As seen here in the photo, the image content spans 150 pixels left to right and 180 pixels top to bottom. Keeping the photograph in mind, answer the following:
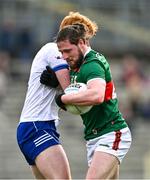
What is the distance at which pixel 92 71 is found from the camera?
7.75 metres

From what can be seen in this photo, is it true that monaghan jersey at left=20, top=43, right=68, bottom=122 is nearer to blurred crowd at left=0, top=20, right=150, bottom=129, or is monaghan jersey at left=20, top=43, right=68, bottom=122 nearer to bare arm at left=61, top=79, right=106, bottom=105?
bare arm at left=61, top=79, right=106, bottom=105

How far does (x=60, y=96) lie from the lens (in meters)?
7.89

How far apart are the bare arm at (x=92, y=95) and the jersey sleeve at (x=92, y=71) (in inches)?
1.9

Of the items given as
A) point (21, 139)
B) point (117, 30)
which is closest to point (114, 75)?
point (117, 30)

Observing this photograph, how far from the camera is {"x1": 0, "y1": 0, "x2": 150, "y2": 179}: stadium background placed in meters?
17.9

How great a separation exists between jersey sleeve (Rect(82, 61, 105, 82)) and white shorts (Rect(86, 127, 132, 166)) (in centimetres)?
57

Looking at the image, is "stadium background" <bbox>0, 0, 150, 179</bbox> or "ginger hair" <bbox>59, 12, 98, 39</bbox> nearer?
"ginger hair" <bbox>59, 12, 98, 39</bbox>

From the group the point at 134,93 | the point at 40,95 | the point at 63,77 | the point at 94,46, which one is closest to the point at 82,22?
the point at 63,77

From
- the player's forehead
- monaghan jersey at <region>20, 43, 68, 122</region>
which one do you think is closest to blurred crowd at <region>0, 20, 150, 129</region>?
monaghan jersey at <region>20, 43, 68, 122</region>

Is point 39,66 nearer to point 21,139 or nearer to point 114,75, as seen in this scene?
point 21,139

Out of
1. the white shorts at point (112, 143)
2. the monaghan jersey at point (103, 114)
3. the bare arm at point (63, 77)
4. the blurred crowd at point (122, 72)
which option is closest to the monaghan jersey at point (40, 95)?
the bare arm at point (63, 77)

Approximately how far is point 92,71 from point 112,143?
70cm

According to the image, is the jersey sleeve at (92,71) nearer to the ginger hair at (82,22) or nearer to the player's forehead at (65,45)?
the player's forehead at (65,45)

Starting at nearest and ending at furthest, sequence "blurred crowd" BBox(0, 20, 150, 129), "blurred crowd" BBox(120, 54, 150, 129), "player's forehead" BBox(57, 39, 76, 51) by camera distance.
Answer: "player's forehead" BBox(57, 39, 76, 51)
"blurred crowd" BBox(120, 54, 150, 129)
"blurred crowd" BBox(0, 20, 150, 129)
